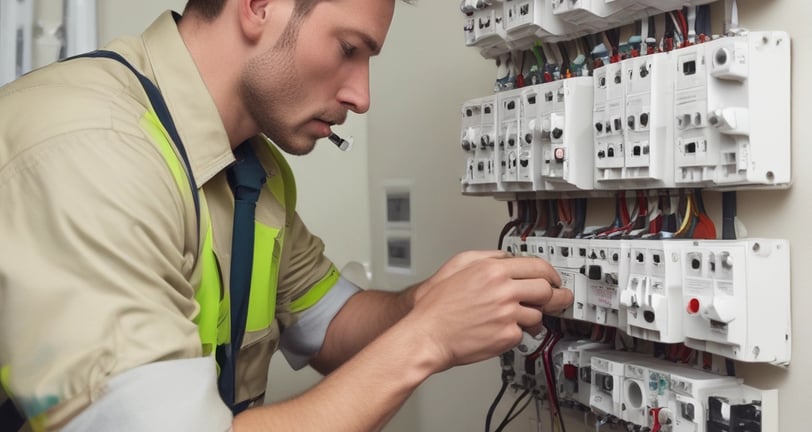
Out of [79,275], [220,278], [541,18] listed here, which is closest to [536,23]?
[541,18]

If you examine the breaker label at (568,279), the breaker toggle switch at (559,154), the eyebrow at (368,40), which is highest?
the eyebrow at (368,40)

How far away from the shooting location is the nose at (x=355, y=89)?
123 centimetres

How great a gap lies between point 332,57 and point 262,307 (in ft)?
1.52

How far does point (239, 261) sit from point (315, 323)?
378 millimetres

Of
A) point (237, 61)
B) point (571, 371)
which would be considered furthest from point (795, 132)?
point (237, 61)

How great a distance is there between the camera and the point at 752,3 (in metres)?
1.26

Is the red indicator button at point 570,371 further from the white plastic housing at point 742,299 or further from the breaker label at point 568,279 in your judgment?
the white plastic housing at point 742,299

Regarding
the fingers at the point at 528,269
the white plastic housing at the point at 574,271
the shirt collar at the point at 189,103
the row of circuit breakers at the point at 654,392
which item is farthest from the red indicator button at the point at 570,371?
the shirt collar at the point at 189,103

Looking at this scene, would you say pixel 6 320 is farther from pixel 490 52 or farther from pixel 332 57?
pixel 490 52

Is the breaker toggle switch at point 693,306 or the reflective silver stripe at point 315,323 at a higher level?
the breaker toggle switch at point 693,306

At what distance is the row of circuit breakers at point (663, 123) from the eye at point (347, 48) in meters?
0.43

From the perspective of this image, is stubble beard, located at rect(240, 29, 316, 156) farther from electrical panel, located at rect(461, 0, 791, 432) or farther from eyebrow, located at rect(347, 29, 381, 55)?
electrical panel, located at rect(461, 0, 791, 432)

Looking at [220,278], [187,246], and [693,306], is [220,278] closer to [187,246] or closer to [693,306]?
[187,246]

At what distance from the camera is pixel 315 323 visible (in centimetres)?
156
